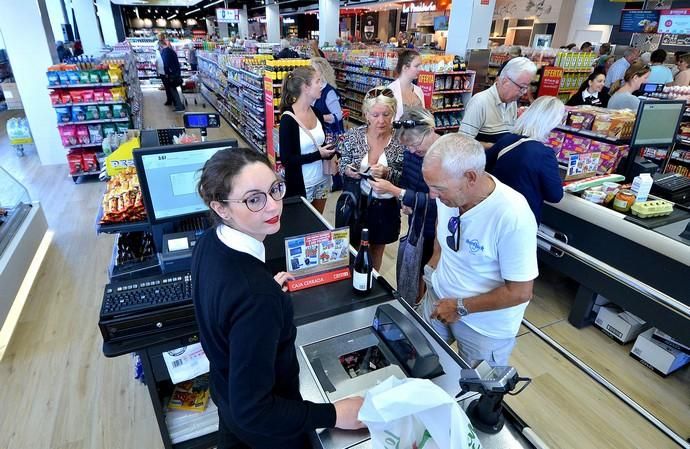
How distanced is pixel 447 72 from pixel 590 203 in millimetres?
4768

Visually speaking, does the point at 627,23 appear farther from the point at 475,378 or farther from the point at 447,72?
the point at 475,378

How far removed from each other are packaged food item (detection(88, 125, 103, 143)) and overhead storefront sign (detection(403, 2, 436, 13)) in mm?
14399

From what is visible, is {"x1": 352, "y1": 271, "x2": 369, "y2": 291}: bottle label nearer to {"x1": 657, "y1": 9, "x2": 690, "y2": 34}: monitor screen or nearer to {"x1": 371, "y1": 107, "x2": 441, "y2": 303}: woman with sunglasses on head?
{"x1": 371, "y1": 107, "x2": 441, "y2": 303}: woman with sunglasses on head

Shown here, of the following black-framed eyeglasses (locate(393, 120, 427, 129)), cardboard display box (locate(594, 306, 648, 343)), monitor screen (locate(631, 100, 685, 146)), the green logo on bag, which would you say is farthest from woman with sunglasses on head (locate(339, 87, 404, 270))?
monitor screen (locate(631, 100, 685, 146))

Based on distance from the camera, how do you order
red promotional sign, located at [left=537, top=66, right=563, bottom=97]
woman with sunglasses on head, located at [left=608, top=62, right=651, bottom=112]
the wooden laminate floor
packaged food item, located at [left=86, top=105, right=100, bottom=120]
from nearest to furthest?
1. the wooden laminate floor
2. woman with sunglasses on head, located at [left=608, top=62, right=651, bottom=112]
3. packaged food item, located at [left=86, top=105, right=100, bottom=120]
4. red promotional sign, located at [left=537, top=66, right=563, bottom=97]

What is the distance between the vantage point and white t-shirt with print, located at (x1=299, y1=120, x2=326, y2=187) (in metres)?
3.13

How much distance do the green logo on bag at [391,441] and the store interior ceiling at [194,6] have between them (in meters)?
19.5

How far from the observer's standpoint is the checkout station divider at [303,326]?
1.16 metres

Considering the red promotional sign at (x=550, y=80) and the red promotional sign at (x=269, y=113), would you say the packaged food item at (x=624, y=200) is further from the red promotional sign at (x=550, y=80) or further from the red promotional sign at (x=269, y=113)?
the red promotional sign at (x=550, y=80)

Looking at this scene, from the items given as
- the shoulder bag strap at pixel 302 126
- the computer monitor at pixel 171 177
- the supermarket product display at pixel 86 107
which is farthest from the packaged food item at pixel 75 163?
the computer monitor at pixel 171 177

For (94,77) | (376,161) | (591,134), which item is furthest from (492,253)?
(94,77)

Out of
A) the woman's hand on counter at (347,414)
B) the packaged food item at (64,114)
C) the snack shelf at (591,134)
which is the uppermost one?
the snack shelf at (591,134)

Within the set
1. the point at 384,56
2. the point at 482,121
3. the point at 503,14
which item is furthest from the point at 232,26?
the point at 482,121

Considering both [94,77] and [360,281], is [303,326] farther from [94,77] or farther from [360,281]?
[94,77]
